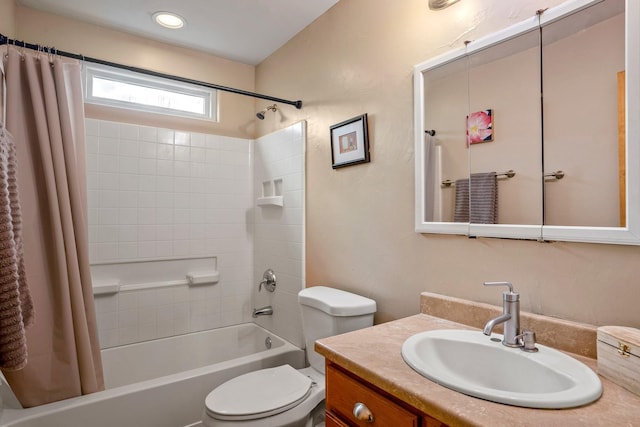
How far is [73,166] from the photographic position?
5.57 ft

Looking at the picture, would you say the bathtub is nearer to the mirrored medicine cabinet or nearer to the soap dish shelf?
the soap dish shelf

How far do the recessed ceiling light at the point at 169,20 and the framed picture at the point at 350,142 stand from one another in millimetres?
1208

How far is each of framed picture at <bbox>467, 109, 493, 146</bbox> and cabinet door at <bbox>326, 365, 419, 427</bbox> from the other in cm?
93

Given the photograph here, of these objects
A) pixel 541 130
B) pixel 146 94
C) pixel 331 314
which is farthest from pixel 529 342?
pixel 146 94

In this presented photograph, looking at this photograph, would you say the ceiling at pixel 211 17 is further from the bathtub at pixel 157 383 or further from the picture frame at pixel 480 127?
the bathtub at pixel 157 383

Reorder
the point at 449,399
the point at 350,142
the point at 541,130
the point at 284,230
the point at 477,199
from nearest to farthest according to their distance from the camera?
the point at 449,399
the point at 541,130
the point at 477,199
the point at 350,142
the point at 284,230

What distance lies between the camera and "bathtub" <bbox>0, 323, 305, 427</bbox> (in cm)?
155

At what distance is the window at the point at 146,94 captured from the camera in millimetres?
2342

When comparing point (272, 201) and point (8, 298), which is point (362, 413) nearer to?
point (8, 298)

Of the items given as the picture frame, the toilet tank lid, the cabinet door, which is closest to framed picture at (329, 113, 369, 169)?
the picture frame

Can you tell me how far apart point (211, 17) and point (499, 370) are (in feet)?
7.68

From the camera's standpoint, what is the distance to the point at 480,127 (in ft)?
4.17

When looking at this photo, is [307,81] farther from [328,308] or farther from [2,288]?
[2,288]

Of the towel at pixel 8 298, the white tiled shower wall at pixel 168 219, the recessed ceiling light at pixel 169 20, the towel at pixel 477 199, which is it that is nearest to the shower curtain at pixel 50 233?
the white tiled shower wall at pixel 168 219
